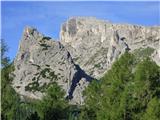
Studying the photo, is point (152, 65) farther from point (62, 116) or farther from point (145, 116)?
point (62, 116)

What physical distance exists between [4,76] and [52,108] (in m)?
15.0

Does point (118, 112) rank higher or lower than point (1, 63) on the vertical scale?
lower

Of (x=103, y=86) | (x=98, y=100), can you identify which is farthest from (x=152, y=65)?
(x=98, y=100)

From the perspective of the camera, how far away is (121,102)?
7331cm

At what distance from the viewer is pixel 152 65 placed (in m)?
75.0

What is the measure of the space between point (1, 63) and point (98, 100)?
856 inches

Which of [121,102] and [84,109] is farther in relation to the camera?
[84,109]

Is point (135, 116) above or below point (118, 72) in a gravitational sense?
below

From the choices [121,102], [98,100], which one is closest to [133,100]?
[121,102]

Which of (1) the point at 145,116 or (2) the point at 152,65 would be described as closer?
(1) the point at 145,116

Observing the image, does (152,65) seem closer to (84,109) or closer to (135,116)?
(135,116)

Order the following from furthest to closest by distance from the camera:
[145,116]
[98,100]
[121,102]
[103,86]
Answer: [98,100] → [103,86] → [121,102] → [145,116]

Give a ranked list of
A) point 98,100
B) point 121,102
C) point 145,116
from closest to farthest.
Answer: point 145,116 < point 121,102 < point 98,100

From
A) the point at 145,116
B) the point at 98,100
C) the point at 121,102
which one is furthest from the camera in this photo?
the point at 98,100
